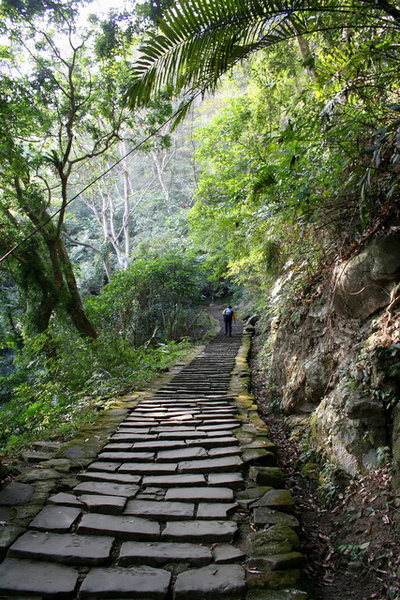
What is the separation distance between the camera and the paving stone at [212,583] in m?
1.73

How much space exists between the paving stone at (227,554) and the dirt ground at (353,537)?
0.44 metres

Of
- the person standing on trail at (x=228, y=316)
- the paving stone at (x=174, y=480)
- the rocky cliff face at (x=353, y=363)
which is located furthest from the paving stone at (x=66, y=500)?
the person standing on trail at (x=228, y=316)

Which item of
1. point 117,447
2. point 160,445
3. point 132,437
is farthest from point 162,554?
point 132,437

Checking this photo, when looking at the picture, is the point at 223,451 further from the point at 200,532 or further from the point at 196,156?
the point at 196,156

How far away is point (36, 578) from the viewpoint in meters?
1.80

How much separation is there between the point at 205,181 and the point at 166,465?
1148 centimetres

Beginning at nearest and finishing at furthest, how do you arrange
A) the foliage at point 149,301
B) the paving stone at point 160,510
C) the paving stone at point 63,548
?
the paving stone at point 63,548, the paving stone at point 160,510, the foliage at point 149,301

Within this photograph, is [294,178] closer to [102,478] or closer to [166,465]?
[166,465]

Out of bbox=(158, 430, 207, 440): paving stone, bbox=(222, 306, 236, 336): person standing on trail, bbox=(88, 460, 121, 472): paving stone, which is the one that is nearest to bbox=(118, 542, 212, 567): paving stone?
bbox=(88, 460, 121, 472): paving stone

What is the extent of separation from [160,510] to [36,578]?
833mm

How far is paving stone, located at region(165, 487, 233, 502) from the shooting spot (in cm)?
255

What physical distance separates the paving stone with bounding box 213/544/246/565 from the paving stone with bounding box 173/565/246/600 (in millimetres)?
49

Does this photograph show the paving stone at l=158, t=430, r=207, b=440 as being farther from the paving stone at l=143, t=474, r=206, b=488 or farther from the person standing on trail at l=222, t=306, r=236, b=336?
the person standing on trail at l=222, t=306, r=236, b=336

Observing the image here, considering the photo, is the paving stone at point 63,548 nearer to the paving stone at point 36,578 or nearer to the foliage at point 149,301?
the paving stone at point 36,578
